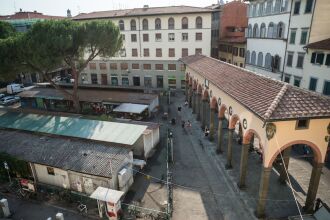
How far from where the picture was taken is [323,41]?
27.7 metres

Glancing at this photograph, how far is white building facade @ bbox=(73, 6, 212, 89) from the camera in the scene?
46250 millimetres

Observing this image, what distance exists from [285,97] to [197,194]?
10132 millimetres

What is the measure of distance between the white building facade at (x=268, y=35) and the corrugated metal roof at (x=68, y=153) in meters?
25.3

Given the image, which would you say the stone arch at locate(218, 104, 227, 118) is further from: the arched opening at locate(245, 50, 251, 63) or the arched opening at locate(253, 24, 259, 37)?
the arched opening at locate(245, 50, 251, 63)

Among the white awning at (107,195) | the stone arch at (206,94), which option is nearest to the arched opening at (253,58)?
the stone arch at (206,94)

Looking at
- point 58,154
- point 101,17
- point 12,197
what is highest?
point 101,17

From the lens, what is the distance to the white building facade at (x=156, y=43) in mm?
46250

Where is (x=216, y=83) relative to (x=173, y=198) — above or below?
above

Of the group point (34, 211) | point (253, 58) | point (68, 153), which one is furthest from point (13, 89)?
point (253, 58)

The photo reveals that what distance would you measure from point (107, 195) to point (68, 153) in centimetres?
595

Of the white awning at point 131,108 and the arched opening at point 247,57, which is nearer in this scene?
the white awning at point 131,108

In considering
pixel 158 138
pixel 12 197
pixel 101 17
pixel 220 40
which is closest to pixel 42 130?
pixel 12 197

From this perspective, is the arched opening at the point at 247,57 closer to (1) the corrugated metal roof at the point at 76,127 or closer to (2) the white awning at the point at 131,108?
(2) the white awning at the point at 131,108

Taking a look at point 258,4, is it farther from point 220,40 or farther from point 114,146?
point 114,146
